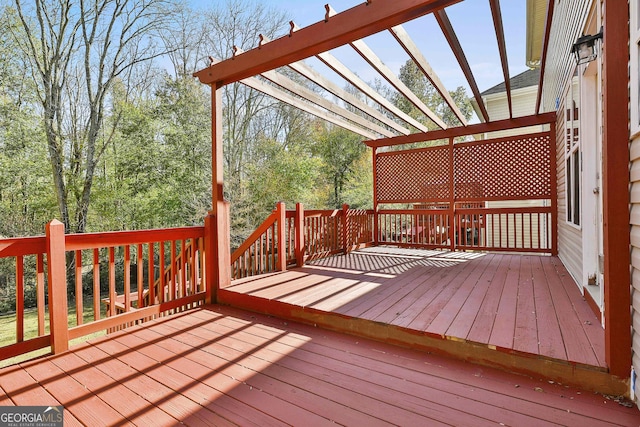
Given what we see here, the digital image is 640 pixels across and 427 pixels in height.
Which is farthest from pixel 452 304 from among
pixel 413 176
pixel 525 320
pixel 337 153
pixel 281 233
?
pixel 337 153

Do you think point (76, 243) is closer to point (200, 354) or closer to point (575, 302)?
point (200, 354)

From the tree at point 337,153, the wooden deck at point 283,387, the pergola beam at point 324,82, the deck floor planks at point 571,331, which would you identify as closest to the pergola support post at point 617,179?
the deck floor planks at point 571,331

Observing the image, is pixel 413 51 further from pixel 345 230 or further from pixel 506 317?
pixel 345 230

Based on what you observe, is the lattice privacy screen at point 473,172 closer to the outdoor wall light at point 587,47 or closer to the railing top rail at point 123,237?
the outdoor wall light at point 587,47

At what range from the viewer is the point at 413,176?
7.07 meters

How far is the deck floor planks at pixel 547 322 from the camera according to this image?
78.4 inches

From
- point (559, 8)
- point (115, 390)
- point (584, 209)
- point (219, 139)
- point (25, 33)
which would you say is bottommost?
point (115, 390)

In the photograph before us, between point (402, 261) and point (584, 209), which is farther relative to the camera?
point (402, 261)

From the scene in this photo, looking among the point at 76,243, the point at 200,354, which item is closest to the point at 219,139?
the point at 76,243

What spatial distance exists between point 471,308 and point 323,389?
5.48ft

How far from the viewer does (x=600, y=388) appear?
1777mm

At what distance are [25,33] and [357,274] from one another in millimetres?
11585

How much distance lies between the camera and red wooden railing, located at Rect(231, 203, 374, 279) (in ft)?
15.4

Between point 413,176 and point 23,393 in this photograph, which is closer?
point 23,393
